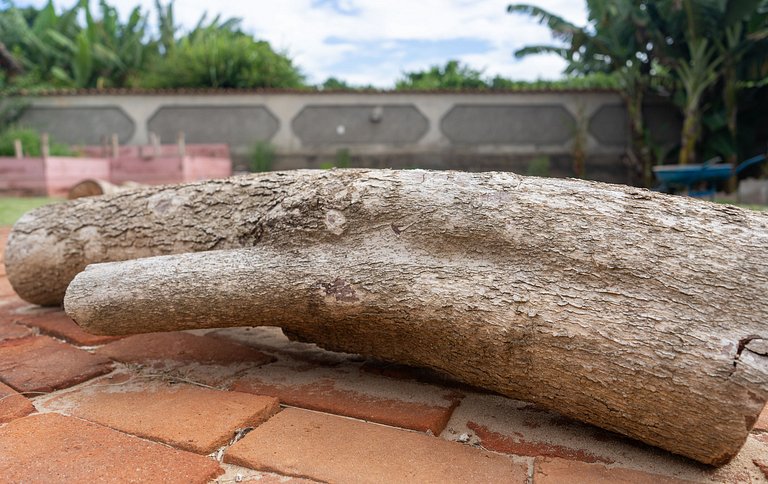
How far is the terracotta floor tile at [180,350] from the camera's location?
64.3 inches

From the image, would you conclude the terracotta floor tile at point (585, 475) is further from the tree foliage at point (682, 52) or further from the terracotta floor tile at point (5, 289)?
the tree foliage at point (682, 52)

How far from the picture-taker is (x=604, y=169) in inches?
468

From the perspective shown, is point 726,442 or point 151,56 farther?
point 151,56

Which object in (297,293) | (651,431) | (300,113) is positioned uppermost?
(300,113)

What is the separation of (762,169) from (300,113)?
29.8ft

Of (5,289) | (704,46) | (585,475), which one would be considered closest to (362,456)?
(585,475)

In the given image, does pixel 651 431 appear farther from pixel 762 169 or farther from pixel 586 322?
pixel 762 169

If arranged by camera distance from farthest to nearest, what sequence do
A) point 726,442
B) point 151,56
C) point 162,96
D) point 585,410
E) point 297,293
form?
point 151,56 < point 162,96 < point 297,293 < point 585,410 < point 726,442

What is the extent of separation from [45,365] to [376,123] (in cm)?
1079

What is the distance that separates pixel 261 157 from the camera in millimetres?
11398

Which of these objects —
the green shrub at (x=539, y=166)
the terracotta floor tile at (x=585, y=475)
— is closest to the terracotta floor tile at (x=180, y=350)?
the terracotta floor tile at (x=585, y=475)

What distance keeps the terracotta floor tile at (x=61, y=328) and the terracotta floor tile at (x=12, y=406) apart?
1.39 feet

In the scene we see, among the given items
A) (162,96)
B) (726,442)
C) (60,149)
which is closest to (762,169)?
(726,442)

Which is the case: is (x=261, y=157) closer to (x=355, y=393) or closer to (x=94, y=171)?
(x=94, y=171)
